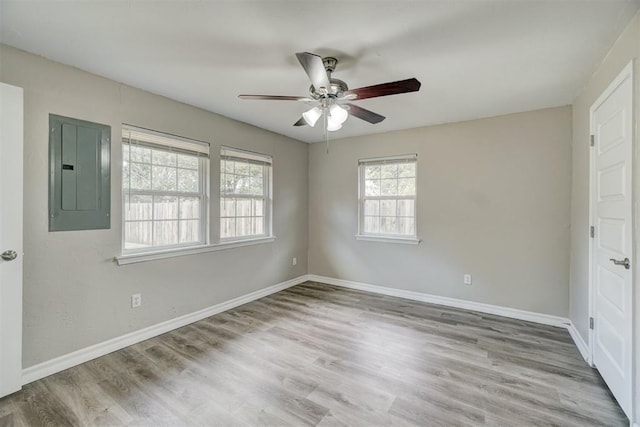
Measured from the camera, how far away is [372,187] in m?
4.48

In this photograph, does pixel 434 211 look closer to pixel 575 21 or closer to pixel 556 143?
pixel 556 143

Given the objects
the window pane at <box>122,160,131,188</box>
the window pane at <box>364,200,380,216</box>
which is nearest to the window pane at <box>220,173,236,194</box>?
the window pane at <box>122,160,131,188</box>

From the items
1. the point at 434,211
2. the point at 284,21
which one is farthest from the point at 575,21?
the point at 434,211

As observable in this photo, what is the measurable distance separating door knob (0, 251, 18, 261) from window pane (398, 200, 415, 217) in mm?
3977

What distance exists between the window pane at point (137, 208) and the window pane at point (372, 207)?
2919 mm

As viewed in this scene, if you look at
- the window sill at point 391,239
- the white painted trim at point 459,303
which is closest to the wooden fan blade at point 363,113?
the window sill at point 391,239

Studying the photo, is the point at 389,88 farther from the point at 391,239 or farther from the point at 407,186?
the point at 391,239

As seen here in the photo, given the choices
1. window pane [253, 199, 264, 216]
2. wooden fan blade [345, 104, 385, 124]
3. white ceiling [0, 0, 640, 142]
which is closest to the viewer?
white ceiling [0, 0, 640, 142]

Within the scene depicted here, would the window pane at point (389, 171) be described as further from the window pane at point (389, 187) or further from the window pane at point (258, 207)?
the window pane at point (258, 207)

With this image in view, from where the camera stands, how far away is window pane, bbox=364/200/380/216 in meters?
4.44

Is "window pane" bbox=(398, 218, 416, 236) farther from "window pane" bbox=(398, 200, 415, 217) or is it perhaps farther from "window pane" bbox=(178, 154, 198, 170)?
"window pane" bbox=(178, 154, 198, 170)

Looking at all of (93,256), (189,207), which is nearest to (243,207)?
(189,207)

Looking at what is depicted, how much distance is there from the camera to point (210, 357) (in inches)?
97.7

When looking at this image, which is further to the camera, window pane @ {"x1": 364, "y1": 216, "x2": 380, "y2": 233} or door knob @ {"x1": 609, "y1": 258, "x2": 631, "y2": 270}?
window pane @ {"x1": 364, "y1": 216, "x2": 380, "y2": 233}
